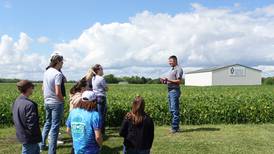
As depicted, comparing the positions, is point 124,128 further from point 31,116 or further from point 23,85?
point 23,85

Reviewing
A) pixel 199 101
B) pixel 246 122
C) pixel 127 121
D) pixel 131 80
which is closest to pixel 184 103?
pixel 199 101

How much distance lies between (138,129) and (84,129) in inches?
36.1

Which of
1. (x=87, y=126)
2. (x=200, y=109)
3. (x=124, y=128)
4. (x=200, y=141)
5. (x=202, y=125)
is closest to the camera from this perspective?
(x=87, y=126)

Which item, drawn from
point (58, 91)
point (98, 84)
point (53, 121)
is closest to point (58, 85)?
point (58, 91)

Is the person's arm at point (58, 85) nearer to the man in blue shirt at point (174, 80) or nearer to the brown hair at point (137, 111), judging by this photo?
the brown hair at point (137, 111)

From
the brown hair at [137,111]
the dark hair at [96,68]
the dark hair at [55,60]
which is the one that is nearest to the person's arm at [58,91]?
the dark hair at [55,60]

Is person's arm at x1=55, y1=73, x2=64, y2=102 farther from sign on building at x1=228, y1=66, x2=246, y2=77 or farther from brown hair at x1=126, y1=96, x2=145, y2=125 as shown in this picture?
sign on building at x1=228, y1=66, x2=246, y2=77

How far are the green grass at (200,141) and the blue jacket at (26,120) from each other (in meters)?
2.58

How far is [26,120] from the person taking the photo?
222 inches

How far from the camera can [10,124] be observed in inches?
492

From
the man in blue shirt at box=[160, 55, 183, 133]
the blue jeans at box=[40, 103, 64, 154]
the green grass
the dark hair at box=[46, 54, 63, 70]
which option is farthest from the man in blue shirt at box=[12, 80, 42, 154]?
the man in blue shirt at box=[160, 55, 183, 133]

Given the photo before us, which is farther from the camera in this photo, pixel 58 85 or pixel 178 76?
pixel 178 76

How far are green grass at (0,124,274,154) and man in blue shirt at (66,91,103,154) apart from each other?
310 centimetres

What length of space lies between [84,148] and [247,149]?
463cm
